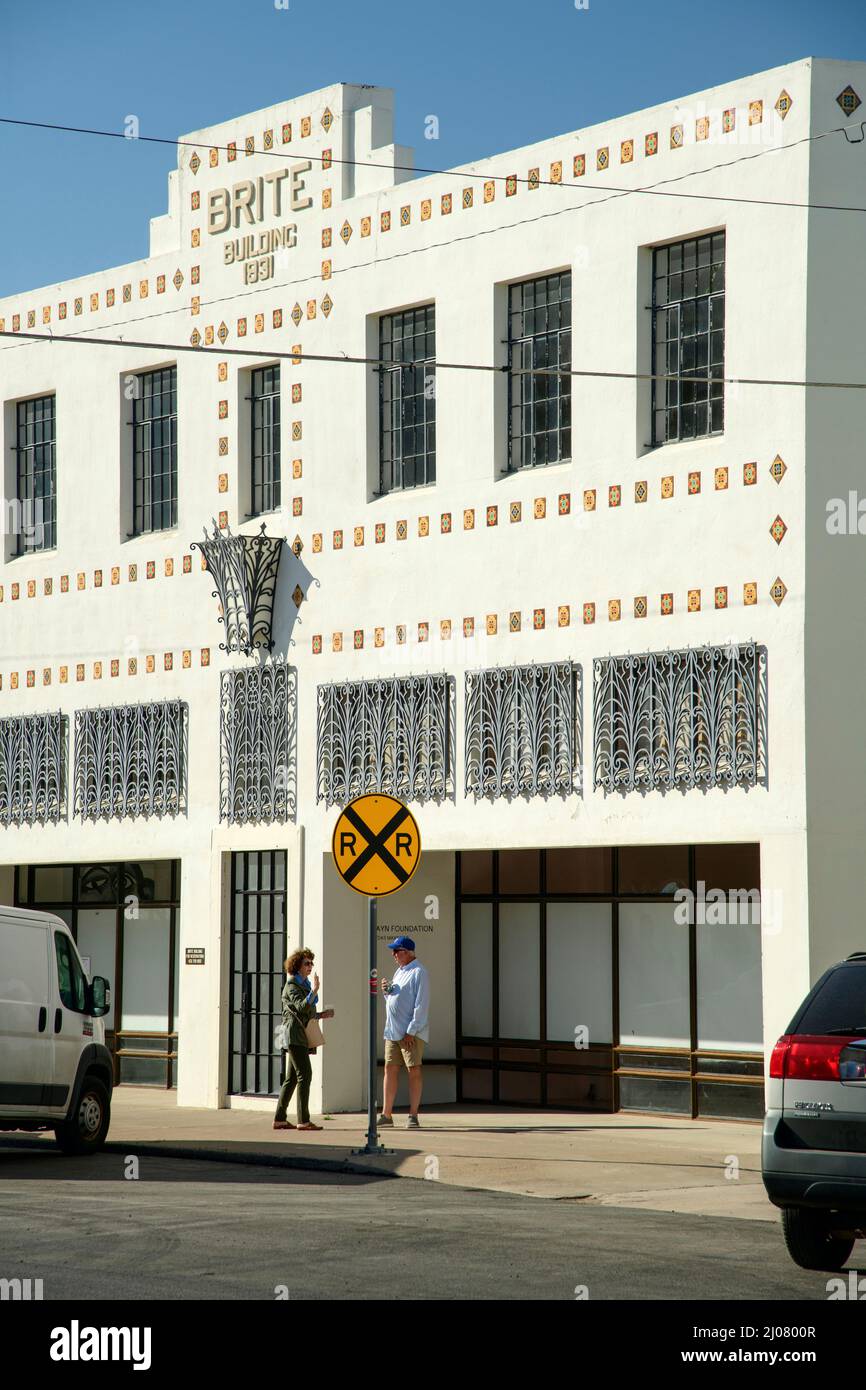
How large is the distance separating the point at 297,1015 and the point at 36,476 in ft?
31.8

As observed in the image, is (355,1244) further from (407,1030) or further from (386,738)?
(386,738)

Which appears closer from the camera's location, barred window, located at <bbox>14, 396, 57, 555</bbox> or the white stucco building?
the white stucco building

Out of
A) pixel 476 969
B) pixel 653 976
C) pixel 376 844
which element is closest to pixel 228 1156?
pixel 376 844

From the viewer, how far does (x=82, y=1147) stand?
18391mm

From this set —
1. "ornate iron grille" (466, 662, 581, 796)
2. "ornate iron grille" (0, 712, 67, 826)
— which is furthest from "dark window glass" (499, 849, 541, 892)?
"ornate iron grille" (0, 712, 67, 826)

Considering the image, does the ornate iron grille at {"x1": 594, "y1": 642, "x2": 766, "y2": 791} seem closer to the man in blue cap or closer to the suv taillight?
the man in blue cap

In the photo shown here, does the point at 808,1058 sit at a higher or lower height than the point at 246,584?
lower

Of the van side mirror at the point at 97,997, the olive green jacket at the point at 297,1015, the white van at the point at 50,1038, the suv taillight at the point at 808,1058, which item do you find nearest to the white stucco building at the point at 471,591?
the olive green jacket at the point at 297,1015

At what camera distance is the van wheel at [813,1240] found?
37.6 ft

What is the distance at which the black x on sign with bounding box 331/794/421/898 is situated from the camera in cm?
1753

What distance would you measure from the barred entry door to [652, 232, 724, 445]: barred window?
651 cm

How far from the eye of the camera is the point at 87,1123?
18453 mm

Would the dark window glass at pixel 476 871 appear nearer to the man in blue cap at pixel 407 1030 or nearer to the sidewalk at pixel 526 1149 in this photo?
the sidewalk at pixel 526 1149

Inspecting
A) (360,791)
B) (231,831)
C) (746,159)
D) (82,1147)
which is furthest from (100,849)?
(746,159)
